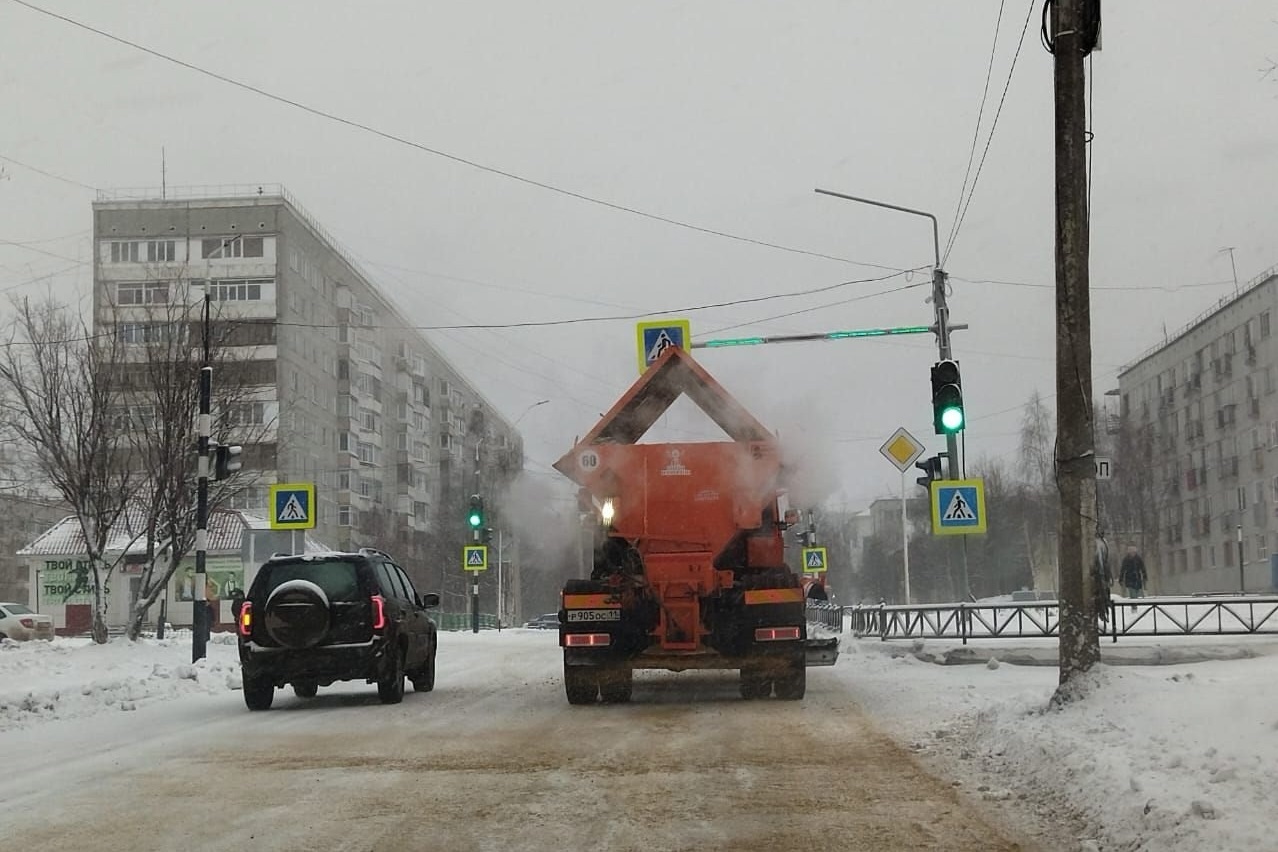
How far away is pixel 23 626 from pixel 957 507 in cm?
2900

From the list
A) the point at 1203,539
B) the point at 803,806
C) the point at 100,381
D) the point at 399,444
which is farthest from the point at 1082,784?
the point at 399,444

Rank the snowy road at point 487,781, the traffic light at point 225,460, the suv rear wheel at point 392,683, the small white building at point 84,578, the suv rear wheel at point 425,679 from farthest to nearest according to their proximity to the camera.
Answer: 1. the small white building at point 84,578
2. the traffic light at point 225,460
3. the suv rear wheel at point 425,679
4. the suv rear wheel at point 392,683
5. the snowy road at point 487,781

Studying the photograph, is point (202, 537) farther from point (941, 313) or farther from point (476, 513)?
point (476, 513)

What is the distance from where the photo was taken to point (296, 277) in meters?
67.6

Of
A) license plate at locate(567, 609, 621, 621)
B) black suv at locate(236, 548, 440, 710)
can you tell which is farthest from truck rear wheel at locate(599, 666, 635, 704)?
black suv at locate(236, 548, 440, 710)

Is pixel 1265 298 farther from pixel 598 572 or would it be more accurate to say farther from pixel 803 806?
pixel 803 806

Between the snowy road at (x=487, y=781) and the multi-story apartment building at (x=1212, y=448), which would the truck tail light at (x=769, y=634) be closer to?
the snowy road at (x=487, y=781)

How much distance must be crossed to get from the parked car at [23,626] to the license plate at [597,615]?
1124 inches

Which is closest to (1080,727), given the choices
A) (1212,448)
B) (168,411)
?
(168,411)

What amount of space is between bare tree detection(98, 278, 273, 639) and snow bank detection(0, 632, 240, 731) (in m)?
2.24

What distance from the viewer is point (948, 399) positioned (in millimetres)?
17734

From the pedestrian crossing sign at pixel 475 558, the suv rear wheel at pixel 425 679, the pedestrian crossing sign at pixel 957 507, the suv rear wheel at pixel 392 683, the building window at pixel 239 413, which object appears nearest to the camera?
the suv rear wheel at pixel 392 683

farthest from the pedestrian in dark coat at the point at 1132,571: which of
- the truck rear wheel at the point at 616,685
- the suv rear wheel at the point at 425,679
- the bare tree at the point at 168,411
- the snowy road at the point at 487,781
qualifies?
the bare tree at the point at 168,411

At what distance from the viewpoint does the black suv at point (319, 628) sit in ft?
46.9
